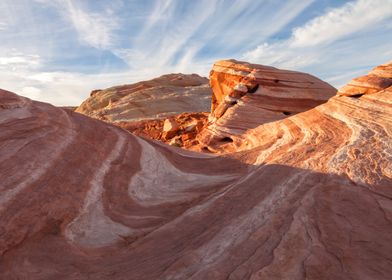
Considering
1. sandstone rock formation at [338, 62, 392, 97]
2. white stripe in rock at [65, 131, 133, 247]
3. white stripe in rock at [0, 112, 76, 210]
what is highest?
sandstone rock formation at [338, 62, 392, 97]

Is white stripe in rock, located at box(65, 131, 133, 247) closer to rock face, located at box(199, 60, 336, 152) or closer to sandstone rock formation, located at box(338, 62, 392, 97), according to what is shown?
sandstone rock formation, located at box(338, 62, 392, 97)

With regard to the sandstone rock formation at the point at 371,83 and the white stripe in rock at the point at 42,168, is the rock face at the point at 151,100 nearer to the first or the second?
the sandstone rock formation at the point at 371,83

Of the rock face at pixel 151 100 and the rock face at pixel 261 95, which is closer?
the rock face at pixel 261 95

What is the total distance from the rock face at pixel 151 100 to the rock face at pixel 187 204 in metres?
27.8

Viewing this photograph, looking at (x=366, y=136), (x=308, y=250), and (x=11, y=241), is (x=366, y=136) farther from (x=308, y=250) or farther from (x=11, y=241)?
(x=11, y=241)

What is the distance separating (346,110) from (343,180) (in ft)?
13.8

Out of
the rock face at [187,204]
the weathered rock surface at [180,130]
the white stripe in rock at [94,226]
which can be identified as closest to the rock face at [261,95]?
the weathered rock surface at [180,130]

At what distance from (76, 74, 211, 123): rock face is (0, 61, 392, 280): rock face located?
2777cm

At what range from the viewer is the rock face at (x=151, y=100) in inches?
1550

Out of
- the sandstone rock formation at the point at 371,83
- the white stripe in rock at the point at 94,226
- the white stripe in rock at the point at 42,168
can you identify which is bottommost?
the white stripe in rock at the point at 94,226

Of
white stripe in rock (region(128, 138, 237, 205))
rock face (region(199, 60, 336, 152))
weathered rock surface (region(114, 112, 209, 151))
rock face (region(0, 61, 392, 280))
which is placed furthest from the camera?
weathered rock surface (region(114, 112, 209, 151))

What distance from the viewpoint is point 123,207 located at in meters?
6.58

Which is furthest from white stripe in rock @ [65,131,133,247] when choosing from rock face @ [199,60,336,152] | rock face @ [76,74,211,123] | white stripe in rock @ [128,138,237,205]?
rock face @ [76,74,211,123]

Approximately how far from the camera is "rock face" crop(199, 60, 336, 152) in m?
17.1
